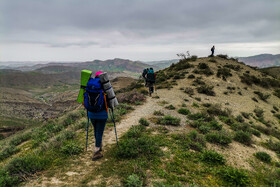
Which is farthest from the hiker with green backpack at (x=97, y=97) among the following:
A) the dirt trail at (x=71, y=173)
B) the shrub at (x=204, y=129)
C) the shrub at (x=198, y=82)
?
the shrub at (x=198, y=82)

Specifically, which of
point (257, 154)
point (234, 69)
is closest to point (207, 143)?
point (257, 154)

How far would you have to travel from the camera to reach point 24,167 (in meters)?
4.12

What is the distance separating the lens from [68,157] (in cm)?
482

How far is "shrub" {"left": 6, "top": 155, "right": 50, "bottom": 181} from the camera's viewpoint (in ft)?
12.7

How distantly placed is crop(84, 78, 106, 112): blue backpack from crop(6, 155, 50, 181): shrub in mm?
2329

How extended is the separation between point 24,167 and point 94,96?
298 centimetres

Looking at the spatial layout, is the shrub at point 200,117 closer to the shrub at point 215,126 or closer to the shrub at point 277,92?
the shrub at point 215,126

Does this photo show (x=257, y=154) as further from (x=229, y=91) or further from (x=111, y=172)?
(x=229, y=91)

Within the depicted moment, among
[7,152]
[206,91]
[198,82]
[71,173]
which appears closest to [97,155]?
[71,173]

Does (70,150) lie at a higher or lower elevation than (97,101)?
lower

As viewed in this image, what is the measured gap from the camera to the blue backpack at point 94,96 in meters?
4.12

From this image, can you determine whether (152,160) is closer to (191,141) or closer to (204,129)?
(191,141)

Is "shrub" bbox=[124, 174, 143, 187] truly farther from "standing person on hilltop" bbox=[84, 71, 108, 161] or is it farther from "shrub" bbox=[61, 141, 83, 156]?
"shrub" bbox=[61, 141, 83, 156]

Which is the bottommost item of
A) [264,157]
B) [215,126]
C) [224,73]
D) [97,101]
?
[264,157]
